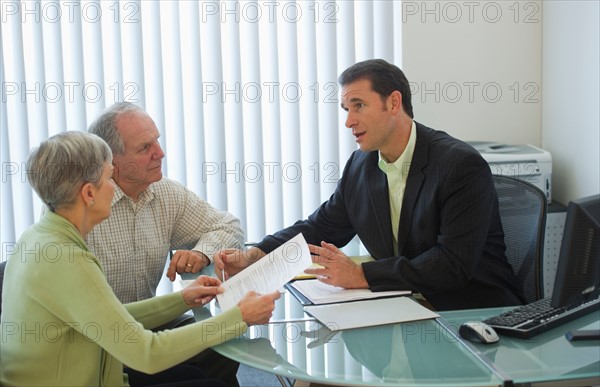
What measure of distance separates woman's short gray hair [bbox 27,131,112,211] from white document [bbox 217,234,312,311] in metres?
0.51

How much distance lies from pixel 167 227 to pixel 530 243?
1.23 metres

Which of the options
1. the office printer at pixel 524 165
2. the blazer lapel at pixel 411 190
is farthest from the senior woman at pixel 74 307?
the office printer at pixel 524 165

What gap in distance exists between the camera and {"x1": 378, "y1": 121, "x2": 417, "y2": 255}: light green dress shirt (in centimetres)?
253

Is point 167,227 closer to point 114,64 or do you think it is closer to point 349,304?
point 349,304

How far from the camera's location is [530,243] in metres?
2.52

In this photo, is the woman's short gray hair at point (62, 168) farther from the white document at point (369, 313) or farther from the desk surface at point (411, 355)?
the white document at point (369, 313)

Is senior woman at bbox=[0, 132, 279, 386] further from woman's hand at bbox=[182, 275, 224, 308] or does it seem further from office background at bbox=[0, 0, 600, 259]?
office background at bbox=[0, 0, 600, 259]

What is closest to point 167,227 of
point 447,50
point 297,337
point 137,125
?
point 137,125

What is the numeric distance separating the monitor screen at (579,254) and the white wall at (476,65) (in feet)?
7.27

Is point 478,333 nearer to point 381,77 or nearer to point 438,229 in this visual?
point 438,229

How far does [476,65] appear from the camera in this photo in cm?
393

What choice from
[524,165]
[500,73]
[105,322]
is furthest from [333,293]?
[500,73]

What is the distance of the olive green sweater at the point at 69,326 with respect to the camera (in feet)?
5.80

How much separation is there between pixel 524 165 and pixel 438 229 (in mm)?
1415
